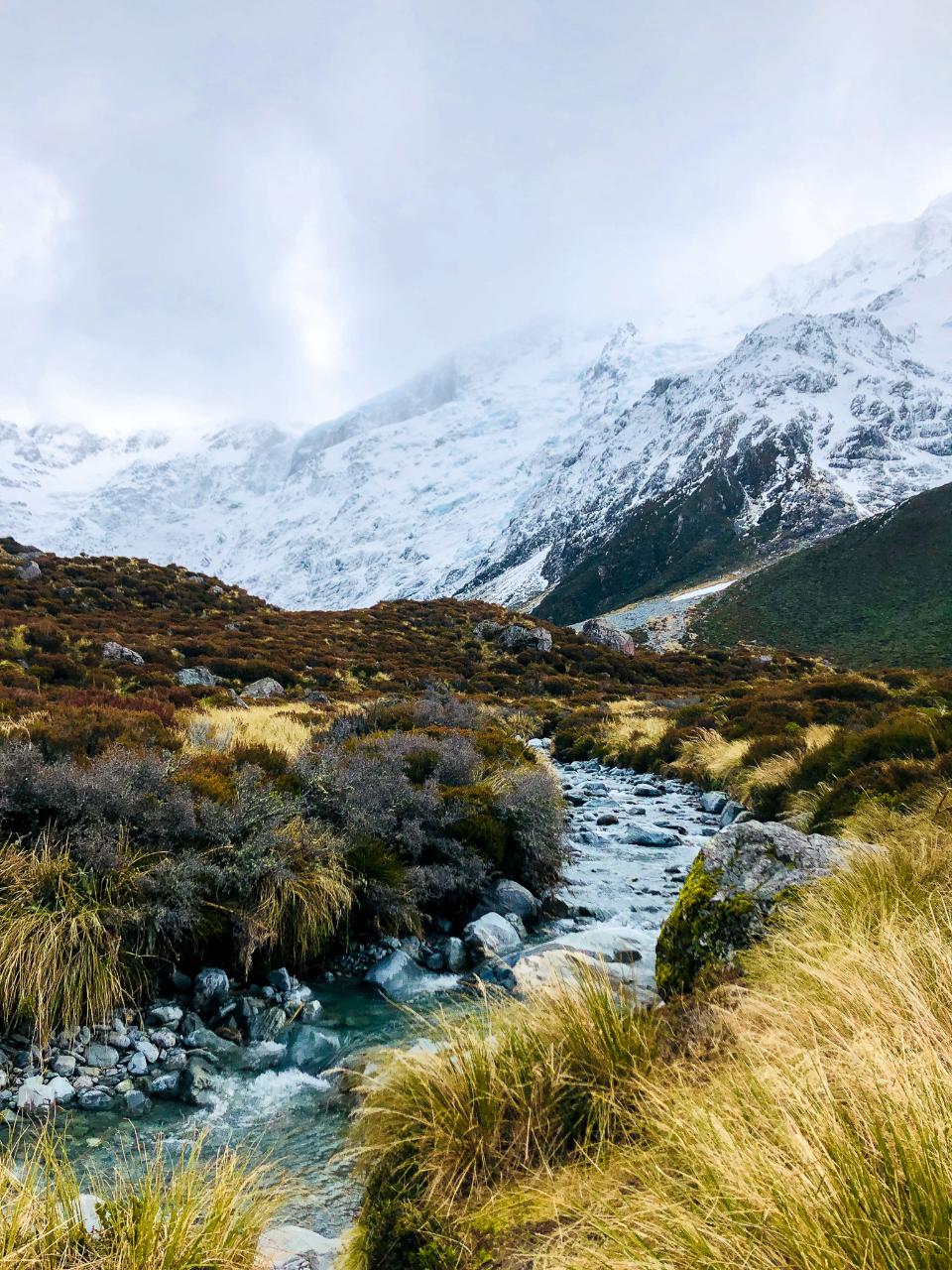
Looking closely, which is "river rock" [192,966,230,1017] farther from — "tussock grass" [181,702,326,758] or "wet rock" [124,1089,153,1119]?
"tussock grass" [181,702,326,758]

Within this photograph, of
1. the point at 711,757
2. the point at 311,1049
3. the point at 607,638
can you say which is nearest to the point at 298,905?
the point at 311,1049

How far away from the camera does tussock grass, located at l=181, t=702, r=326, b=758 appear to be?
33.3 feet

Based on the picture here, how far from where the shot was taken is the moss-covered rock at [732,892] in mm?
4215

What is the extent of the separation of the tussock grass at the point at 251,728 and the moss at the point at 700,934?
674 centimetres

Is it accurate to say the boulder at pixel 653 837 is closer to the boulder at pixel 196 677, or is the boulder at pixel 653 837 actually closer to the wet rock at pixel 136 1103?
the wet rock at pixel 136 1103

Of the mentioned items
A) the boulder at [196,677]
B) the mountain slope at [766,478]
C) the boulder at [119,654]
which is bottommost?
the boulder at [196,677]

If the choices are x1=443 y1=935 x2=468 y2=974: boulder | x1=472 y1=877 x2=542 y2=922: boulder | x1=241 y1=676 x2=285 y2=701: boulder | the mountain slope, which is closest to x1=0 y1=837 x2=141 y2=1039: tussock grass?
x1=443 y1=935 x2=468 y2=974: boulder

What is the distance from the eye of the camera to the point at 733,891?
14.6ft

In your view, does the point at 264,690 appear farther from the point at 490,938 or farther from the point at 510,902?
the point at 490,938

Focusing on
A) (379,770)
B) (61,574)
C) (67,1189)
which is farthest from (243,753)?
(61,574)

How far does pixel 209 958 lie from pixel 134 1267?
388cm

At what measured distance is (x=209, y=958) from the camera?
580cm

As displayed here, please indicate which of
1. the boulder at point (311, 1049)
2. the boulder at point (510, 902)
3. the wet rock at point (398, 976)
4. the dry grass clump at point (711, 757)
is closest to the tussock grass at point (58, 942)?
the boulder at point (311, 1049)

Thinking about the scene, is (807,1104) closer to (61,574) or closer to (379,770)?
(379,770)
